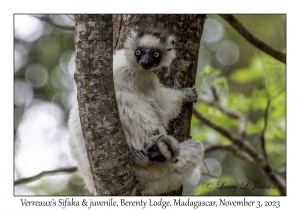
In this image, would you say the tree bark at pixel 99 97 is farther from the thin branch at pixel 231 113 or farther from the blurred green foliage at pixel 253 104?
the thin branch at pixel 231 113

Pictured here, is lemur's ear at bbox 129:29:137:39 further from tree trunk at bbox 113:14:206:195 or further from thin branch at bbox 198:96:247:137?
thin branch at bbox 198:96:247:137

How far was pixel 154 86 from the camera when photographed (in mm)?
5402

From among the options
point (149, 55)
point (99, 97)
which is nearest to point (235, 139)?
point (149, 55)

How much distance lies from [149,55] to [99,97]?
5.35 ft

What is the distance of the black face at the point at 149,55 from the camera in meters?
5.22

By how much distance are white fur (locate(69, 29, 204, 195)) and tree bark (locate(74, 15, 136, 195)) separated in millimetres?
639

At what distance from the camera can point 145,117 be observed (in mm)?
4895

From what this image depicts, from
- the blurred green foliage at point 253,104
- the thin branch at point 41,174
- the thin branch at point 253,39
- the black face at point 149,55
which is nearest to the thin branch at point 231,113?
the blurred green foliage at point 253,104

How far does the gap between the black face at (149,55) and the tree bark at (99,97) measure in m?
1.39

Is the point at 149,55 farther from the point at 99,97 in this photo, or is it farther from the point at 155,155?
the point at 99,97

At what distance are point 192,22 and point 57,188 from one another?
4858mm
